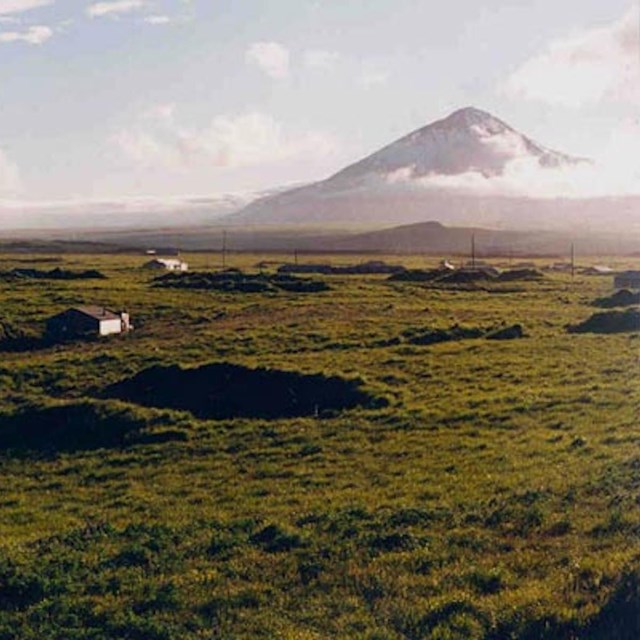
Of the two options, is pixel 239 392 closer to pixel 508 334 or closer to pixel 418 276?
pixel 508 334

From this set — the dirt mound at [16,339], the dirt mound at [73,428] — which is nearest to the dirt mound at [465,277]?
the dirt mound at [16,339]

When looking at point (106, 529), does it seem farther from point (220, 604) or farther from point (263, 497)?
point (220, 604)

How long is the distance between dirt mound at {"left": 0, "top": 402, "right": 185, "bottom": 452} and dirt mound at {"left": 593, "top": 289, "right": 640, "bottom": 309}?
132ft

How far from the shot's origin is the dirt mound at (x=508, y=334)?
145 ft

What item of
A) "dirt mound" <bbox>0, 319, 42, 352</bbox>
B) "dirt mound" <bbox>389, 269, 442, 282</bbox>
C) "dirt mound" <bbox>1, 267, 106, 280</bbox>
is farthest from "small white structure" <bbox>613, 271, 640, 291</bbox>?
"dirt mound" <bbox>0, 319, 42, 352</bbox>

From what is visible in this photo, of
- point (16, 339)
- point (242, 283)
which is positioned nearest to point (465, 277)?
point (242, 283)

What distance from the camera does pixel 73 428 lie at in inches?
1099

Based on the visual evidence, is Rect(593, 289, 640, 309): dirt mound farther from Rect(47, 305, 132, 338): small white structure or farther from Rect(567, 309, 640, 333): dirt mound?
Rect(47, 305, 132, 338): small white structure

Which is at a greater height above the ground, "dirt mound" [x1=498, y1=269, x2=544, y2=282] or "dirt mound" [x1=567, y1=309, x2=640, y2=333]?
"dirt mound" [x1=498, y1=269, x2=544, y2=282]

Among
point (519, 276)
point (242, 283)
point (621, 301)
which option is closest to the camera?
point (621, 301)

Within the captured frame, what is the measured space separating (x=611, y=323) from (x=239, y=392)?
22945 millimetres

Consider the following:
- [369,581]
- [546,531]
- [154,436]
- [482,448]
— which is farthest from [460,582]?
[154,436]

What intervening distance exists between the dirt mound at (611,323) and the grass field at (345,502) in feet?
14.5

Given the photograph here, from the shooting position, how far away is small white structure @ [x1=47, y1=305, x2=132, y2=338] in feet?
171
